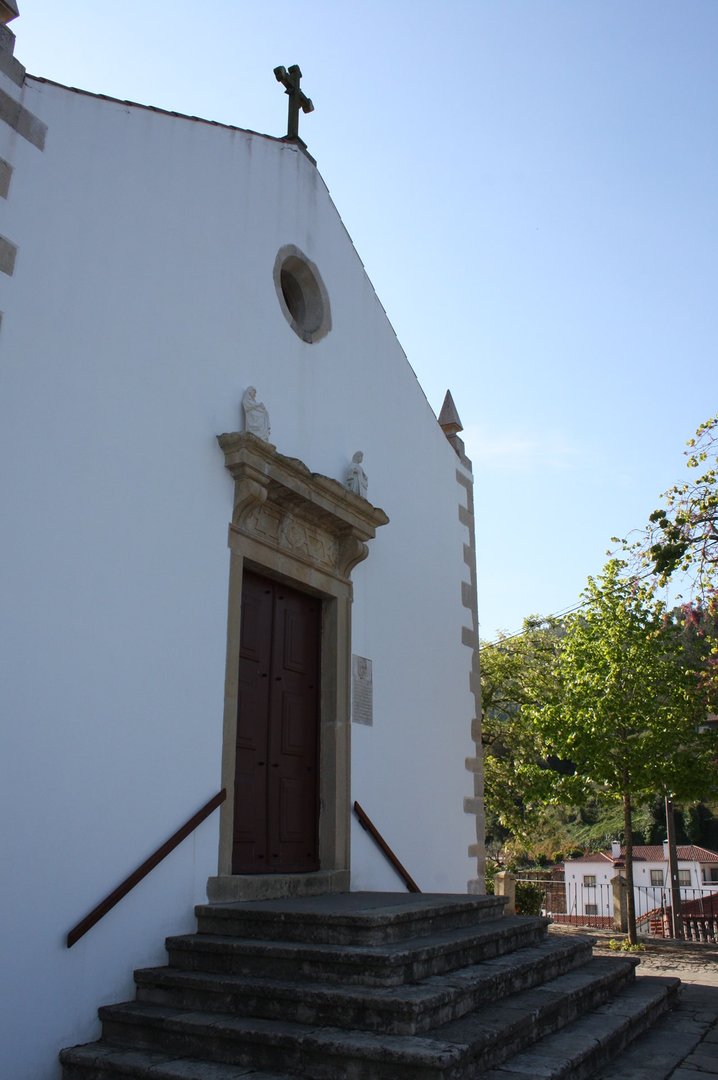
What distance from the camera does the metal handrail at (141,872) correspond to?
431 cm

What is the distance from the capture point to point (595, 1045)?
13.5 feet

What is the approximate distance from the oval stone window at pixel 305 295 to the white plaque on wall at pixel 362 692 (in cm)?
270

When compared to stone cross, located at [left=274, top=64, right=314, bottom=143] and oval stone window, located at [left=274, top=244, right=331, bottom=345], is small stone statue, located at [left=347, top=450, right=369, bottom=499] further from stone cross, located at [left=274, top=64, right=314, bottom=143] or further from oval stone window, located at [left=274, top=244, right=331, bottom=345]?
stone cross, located at [left=274, top=64, right=314, bottom=143]

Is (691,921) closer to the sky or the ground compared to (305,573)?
closer to the ground

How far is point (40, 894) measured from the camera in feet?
13.7

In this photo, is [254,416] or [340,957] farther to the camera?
[254,416]

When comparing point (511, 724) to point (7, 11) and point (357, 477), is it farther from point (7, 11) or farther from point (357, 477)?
point (7, 11)

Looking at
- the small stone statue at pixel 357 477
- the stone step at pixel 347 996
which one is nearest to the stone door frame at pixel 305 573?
the small stone statue at pixel 357 477

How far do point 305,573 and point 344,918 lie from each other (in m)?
2.83

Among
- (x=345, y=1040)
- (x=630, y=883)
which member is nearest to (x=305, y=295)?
(x=345, y=1040)

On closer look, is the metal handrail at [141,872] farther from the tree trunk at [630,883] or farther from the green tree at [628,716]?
the tree trunk at [630,883]

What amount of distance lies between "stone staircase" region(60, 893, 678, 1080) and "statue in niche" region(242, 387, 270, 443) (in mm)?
3031

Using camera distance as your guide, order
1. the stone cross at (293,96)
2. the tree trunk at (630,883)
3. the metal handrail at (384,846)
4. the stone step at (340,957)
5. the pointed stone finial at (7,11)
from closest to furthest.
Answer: the stone step at (340,957)
the pointed stone finial at (7,11)
the metal handrail at (384,846)
the stone cross at (293,96)
the tree trunk at (630,883)

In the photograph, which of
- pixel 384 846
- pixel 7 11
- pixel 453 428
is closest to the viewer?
pixel 7 11
